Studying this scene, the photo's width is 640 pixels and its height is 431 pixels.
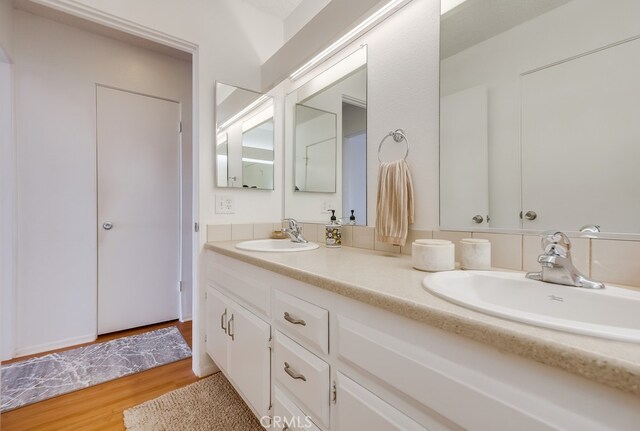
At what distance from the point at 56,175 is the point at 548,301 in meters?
2.91

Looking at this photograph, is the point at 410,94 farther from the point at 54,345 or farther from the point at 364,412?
the point at 54,345

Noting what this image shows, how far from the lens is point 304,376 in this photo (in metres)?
0.89

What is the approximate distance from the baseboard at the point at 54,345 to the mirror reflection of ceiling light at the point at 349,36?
8.21 feet

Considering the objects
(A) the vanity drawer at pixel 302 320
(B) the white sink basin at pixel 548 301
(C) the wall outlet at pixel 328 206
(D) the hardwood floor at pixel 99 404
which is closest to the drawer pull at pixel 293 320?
(A) the vanity drawer at pixel 302 320

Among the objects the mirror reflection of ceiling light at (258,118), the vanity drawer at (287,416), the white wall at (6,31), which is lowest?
the vanity drawer at (287,416)

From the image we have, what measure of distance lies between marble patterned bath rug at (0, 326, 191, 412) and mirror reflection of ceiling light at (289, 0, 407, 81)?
2.14m

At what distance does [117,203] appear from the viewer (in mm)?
2346

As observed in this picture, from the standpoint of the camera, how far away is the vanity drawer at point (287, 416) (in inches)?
35.7

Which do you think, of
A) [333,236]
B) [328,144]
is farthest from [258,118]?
[333,236]

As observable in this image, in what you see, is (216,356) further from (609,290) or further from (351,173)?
(609,290)

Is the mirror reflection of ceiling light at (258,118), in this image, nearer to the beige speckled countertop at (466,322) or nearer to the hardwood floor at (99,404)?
the beige speckled countertop at (466,322)

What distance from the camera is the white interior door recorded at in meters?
2.30

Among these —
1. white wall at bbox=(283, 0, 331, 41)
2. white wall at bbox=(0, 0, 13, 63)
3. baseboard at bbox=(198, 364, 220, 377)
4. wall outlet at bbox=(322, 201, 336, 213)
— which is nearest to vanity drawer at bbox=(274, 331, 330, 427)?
wall outlet at bbox=(322, 201, 336, 213)

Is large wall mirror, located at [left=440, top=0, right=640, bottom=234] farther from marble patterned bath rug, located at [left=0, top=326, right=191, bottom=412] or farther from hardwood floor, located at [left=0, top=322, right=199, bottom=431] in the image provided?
marble patterned bath rug, located at [left=0, top=326, right=191, bottom=412]
